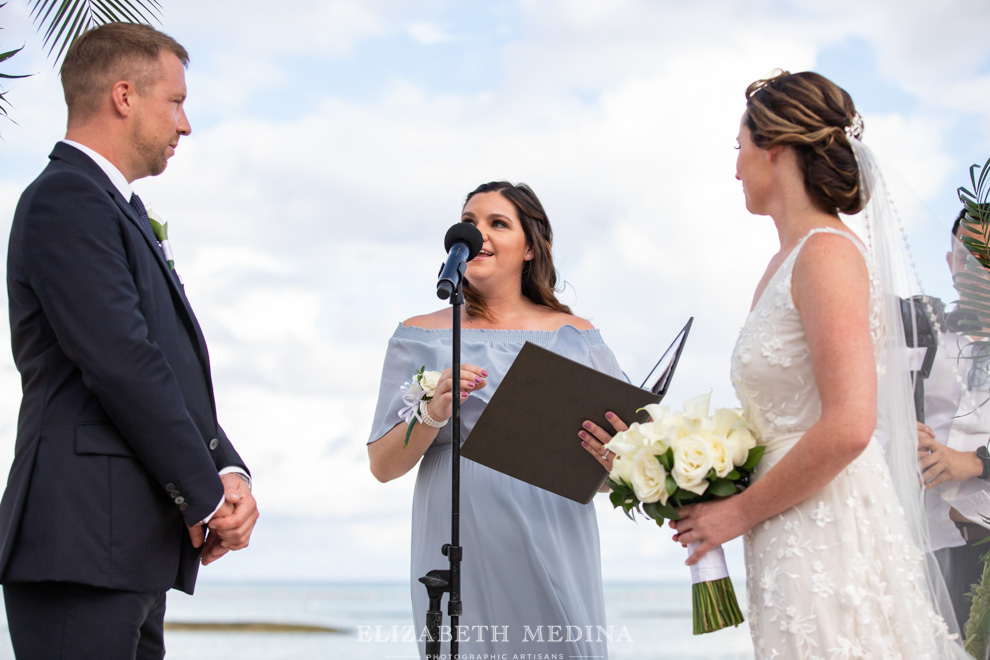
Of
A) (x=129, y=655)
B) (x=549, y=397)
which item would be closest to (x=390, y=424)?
(x=549, y=397)

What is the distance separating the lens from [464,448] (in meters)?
2.79

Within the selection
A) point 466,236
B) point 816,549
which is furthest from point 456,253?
point 816,549

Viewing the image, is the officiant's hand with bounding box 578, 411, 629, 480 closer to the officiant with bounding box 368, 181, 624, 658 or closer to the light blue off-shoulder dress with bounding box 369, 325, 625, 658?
the officiant with bounding box 368, 181, 624, 658

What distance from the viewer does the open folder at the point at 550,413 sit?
8.64 feet

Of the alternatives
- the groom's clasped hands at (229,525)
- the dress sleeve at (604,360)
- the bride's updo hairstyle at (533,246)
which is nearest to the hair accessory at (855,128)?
the dress sleeve at (604,360)

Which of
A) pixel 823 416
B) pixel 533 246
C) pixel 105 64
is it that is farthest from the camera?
pixel 533 246

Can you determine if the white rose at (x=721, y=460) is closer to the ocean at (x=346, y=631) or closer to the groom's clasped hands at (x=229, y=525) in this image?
the groom's clasped hands at (x=229, y=525)

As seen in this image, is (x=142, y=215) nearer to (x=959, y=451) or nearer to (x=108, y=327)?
(x=108, y=327)

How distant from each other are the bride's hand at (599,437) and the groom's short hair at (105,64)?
162cm

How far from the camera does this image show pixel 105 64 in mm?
2449

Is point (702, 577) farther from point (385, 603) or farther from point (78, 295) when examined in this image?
point (385, 603)

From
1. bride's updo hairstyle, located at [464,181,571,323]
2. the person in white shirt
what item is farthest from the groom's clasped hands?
the person in white shirt

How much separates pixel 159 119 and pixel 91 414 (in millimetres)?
858

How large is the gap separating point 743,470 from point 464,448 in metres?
0.90
